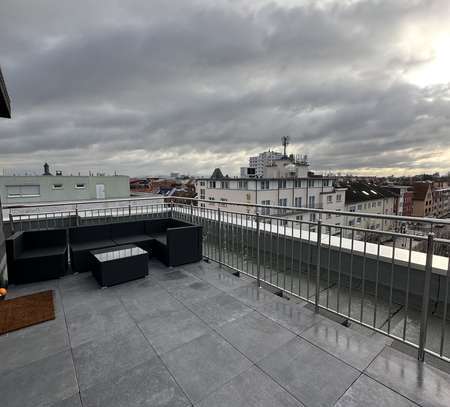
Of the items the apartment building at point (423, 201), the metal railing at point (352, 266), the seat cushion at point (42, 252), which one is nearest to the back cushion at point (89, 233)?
the seat cushion at point (42, 252)

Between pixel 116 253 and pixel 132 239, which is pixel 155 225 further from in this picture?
pixel 116 253

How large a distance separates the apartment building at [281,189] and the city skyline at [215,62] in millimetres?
6755

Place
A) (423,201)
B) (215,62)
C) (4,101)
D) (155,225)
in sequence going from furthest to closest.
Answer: (423,201), (215,62), (155,225), (4,101)

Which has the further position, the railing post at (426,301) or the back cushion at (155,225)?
the back cushion at (155,225)

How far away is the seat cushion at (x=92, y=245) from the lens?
13.5 ft

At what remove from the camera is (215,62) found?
7.79m

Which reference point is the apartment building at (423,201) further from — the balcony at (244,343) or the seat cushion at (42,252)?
the seat cushion at (42,252)

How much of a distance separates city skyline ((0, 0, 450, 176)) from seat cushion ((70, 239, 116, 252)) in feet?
15.3

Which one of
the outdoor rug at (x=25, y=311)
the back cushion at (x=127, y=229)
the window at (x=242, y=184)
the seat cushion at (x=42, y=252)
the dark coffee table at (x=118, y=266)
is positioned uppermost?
the window at (x=242, y=184)

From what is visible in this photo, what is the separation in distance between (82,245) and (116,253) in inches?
39.2

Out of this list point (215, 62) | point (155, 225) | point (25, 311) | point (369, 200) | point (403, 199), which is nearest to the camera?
point (25, 311)

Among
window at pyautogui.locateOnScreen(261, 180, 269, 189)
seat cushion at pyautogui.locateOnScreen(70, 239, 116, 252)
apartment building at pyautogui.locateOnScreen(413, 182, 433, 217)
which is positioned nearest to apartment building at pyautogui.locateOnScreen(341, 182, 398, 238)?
apartment building at pyautogui.locateOnScreen(413, 182, 433, 217)

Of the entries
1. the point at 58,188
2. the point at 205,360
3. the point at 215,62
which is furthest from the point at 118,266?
the point at 58,188

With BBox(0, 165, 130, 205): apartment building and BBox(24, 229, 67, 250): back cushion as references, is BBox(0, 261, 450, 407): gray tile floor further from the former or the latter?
BBox(0, 165, 130, 205): apartment building
